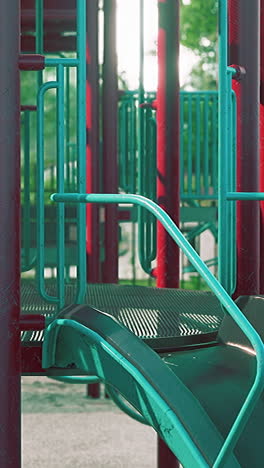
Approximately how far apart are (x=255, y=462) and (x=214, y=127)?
617 centimetres

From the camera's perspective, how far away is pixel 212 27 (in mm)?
21047

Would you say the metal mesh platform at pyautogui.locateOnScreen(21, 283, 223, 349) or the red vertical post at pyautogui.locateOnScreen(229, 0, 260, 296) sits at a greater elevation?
the red vertical post at pyautogui.locateOnScreen(229, 0, 260, 296)

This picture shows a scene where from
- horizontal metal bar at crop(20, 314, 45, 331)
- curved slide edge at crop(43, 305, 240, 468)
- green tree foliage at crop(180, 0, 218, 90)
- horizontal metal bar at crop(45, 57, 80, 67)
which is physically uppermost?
green tree foliage at crop(180, 0, 218, 90)

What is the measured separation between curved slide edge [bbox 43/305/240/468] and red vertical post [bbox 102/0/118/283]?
2.72m

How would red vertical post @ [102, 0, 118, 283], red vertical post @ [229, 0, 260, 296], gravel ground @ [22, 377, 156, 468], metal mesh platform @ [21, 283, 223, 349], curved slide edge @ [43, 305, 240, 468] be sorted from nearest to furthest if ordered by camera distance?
1. curved slide edge @ [43, 305, 240, 468]
2. metal mesh platform @ [21, 283, 223, 349]
3. red vertical post @ [229, 0, 260, 296]
4. gravel ground @ [22, 377, 156, 468]
5. red vertical post @ [102, 0, 118, 283]

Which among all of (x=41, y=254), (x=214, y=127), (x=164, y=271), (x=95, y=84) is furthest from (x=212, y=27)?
(x=41, y=254)

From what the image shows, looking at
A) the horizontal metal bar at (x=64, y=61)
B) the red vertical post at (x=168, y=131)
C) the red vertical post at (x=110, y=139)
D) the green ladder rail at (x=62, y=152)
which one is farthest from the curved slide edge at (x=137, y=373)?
the red vertical post at (x=110, y=139)

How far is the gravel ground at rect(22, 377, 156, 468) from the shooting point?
17.4 feet

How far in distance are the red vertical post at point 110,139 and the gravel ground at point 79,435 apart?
4.26 feet

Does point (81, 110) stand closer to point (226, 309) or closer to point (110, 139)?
point (226, 309)

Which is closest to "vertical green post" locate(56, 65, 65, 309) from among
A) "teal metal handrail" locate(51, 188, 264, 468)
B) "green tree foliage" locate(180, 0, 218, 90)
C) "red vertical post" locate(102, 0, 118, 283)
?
"teal metal handrail" locate(51, 188, 264, 468)

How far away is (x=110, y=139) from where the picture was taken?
5586 millimetres

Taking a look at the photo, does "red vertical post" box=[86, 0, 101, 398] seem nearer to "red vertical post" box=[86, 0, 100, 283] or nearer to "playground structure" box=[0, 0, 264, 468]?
"red vertical post" box=[86, 0, 100, 283]

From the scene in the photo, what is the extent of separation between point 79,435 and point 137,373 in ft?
12.6
